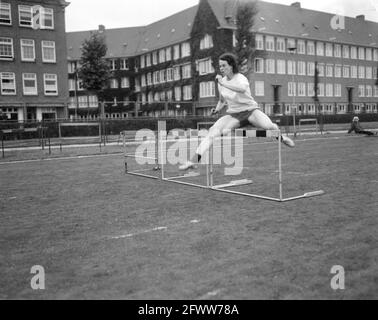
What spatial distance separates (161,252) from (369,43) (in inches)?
3062

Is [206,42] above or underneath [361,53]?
underneath

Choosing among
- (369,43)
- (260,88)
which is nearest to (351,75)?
(369,43)

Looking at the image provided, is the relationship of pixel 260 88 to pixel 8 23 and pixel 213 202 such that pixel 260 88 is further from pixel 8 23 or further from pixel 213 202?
pixel 213 202

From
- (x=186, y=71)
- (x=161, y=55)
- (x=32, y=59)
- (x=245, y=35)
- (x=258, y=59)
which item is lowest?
(x=32, y=59)

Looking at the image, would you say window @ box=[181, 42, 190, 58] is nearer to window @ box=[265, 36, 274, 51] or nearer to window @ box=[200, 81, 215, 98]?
window @ box=[200, 81, 215, 98]

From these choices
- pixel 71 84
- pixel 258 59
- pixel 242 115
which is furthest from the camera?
pixel 71 84

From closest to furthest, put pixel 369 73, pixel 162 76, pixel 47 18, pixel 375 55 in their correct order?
pixel 47 18 < pixel 162 76 < pixel 369 73 < pixel 375 55

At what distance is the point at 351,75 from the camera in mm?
71375

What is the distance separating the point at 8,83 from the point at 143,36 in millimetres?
39842

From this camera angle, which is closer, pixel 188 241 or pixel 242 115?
pixel 188 241

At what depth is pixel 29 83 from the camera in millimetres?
41844

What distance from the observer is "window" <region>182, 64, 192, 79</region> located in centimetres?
6169

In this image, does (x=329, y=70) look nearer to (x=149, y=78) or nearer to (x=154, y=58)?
(x=154, y=58)

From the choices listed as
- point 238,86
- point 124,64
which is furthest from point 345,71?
point 238,86
